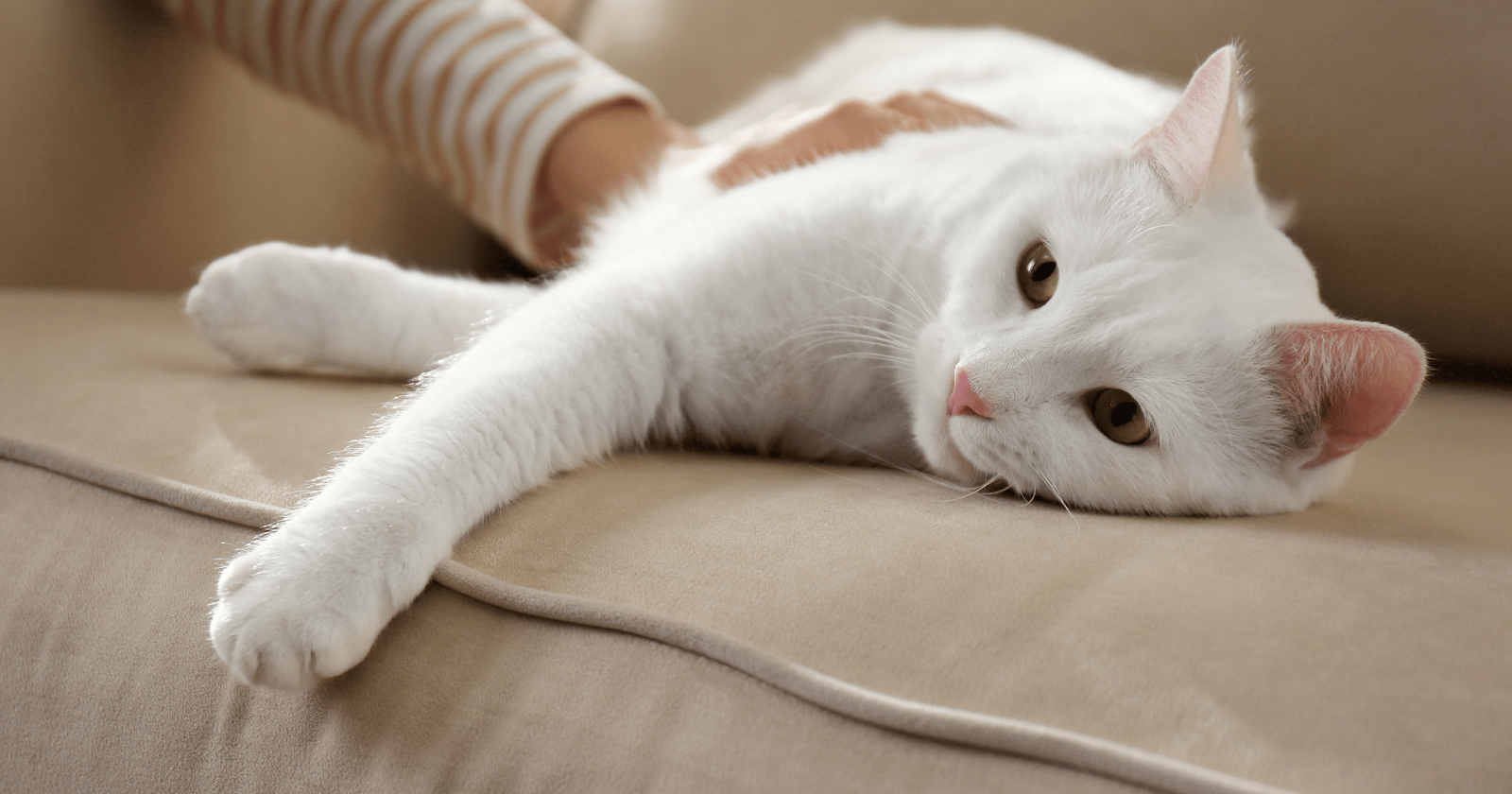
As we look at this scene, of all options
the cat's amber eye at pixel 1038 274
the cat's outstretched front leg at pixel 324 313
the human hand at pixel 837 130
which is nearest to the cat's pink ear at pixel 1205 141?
the cat's amber eye at pixel 1038 274

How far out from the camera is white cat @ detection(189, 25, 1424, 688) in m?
0.75

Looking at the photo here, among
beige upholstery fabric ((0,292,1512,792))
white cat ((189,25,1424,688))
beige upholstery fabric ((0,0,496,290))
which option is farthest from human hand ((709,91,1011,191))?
beige upholstery fabric ((0,0,496,290))

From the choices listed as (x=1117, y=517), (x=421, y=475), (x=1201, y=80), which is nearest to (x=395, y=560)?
(x=421, y=475)

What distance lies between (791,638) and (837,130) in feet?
3.16

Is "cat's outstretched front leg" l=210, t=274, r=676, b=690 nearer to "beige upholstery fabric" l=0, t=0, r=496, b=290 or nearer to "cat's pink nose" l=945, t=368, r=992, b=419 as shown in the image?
"cat's pink nose" l=945, t=368, r=992, b=419

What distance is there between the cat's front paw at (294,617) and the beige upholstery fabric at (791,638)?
0.04m

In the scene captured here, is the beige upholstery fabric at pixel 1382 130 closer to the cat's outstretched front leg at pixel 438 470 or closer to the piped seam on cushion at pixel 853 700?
the cat's outstretched front leg at pixel 438 470

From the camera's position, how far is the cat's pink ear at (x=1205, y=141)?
90cm

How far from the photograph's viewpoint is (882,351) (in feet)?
3.60

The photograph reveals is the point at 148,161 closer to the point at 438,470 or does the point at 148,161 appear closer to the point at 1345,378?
the point at 438,470

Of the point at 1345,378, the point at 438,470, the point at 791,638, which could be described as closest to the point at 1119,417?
the point at 1345,378

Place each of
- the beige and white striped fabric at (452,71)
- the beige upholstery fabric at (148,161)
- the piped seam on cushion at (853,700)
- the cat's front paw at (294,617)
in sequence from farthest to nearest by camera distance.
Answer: the beige and white striped fabric at (452,71) < the beige upholstery fabric at (148,161) < the cat's front paw at (294,617) < the piped seam on cushion at (853,700)

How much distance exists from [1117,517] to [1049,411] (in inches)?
4.4

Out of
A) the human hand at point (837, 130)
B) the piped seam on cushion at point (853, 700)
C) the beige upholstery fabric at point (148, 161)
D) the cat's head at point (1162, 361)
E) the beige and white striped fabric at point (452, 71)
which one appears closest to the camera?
the piped seam on cushion at point (853, 700)
